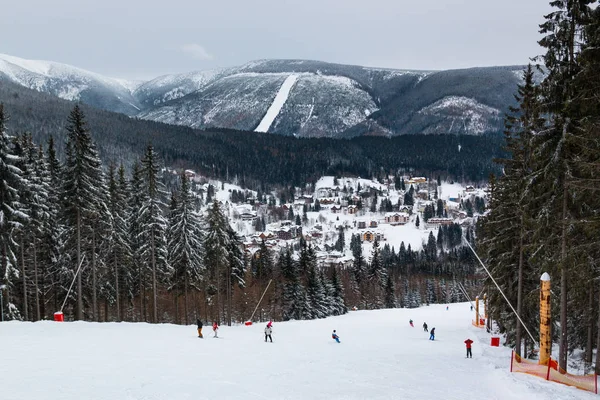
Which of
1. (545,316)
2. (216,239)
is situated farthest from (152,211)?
(545,316)

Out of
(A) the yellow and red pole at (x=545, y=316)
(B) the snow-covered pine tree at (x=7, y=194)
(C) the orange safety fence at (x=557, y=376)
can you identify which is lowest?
(C) the orange safety fence at (x=557, y=376)

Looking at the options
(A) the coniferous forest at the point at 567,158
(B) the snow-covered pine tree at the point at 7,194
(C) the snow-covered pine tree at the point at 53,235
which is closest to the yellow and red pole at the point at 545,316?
(A) the coniferous forest at the point at 567,158

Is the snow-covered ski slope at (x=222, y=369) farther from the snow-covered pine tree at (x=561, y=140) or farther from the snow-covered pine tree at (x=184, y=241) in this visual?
the snow-covered pine tree at (x=184, y=241)

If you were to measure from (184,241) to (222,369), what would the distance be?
24.6 meters

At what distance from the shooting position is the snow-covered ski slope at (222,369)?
13.7 m

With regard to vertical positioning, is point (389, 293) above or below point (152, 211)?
below

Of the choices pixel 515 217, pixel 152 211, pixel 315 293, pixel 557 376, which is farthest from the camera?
pixel 315 293

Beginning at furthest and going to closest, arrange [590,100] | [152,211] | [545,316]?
[152,211] → [545,316] → [590,100]

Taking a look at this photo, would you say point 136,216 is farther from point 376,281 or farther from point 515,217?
point 376,281

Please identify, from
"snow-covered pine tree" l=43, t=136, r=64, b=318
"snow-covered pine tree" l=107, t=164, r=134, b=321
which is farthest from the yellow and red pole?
"snow-covered pine tree" l=43, t=136, r=64, b=318

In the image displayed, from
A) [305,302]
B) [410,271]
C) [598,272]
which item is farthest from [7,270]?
[410,271]

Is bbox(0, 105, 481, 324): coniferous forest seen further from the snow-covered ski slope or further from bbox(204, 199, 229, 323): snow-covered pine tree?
the snow-covered ski slope

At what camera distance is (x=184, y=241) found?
41312 mm

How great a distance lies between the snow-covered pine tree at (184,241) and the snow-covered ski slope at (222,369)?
11.6m
